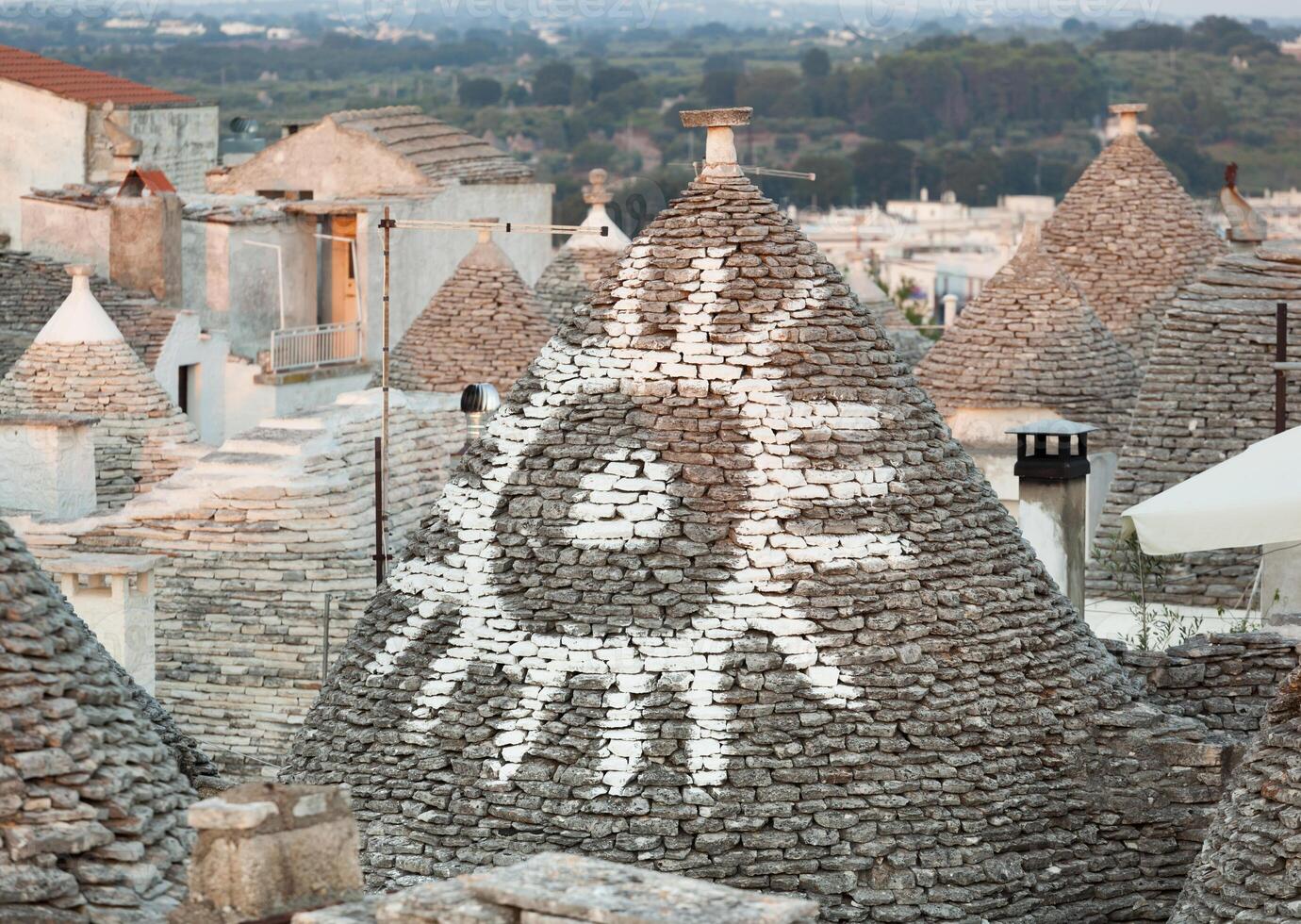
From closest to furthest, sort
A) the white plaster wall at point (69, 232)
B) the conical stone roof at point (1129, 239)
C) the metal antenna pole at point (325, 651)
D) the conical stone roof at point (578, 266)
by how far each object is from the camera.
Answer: the metal antenna pole at point (325, 651) < the conical stone roof at point (1129, 239) < the conical stone roof at point (578, 266) < the white plaster wall at point (69, 232)

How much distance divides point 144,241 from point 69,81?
1337 cm

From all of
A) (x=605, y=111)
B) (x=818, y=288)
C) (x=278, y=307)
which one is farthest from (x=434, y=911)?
(x=605, y=111)

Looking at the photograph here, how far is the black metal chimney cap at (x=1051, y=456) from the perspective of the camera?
24.5 m

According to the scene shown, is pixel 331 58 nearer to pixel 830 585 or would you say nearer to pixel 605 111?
pixel 605 111

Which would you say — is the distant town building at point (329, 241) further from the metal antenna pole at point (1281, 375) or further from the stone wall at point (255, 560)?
the metal antenna pole at point (1281, 375)

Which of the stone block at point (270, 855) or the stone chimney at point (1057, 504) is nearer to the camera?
the stone block at point (270, 855)

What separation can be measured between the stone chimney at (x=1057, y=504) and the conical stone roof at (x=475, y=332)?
15.0 metres

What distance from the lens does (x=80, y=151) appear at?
2240 inches

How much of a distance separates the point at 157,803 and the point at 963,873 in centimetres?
513

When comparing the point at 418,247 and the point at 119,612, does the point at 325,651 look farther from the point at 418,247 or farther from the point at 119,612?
the point at 418,247

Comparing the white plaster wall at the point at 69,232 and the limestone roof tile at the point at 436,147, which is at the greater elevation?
the limestone roof tile at the point at 436,147

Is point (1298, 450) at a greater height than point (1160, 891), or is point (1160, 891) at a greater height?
point (1298, 450)

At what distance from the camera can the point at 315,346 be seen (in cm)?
5306

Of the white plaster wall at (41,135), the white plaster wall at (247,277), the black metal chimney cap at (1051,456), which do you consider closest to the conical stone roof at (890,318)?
the white plaster wall at (247,277)
